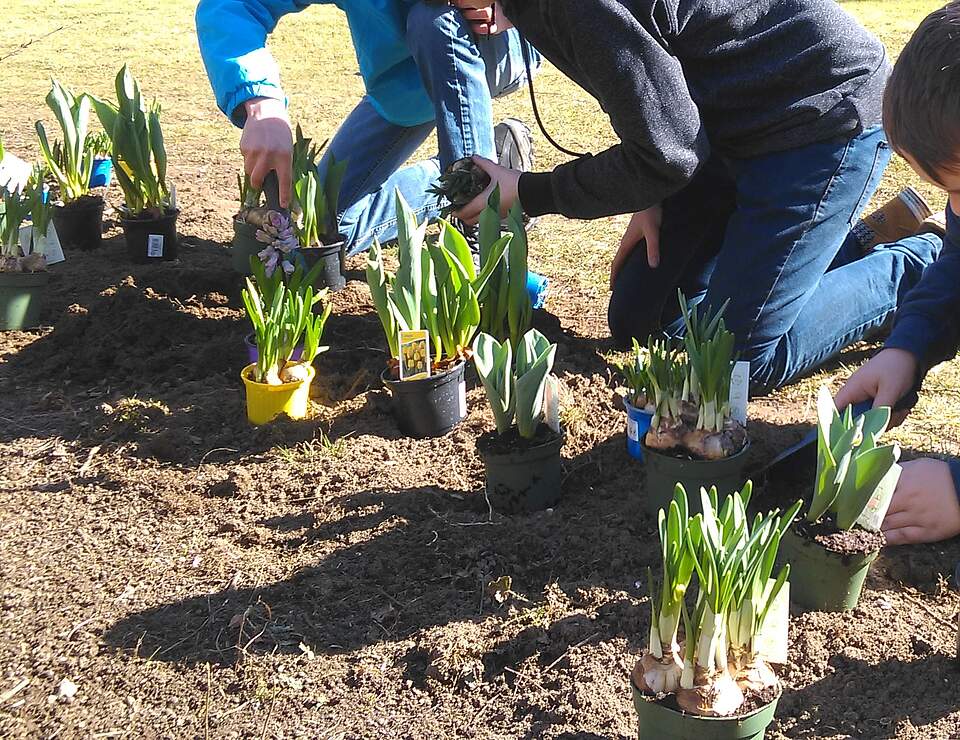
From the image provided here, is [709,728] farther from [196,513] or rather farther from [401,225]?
[401,225]

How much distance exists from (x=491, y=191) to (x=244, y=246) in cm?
126

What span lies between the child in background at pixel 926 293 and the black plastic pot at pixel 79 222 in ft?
9.59

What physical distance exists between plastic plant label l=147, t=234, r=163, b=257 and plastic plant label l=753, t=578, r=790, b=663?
9.55ft

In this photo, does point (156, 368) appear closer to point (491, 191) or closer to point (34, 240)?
point (34, 240)

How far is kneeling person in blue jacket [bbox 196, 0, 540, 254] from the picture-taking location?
3139mm

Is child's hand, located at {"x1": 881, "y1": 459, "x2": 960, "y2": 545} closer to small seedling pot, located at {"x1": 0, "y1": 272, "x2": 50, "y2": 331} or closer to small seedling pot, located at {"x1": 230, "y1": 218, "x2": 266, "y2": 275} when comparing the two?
small seedling pot, located at {"x1": 230, "y1": 218, "x2": 266, "y2": 275}

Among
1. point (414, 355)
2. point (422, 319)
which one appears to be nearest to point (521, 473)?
point (414, 355)

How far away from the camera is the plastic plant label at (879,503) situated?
1.88 m

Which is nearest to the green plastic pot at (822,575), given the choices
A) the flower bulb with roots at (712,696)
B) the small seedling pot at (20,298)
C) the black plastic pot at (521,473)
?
the flower bulb with roots at (712,696)

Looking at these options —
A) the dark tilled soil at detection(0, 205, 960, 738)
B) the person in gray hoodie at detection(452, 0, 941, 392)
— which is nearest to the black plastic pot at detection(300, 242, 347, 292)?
the dark tilled soil at detection(0, 205, 960, 738)

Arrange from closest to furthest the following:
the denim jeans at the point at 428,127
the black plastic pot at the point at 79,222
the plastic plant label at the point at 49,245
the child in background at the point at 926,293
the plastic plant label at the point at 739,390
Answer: the child in background at the point at 926,293 < the plastic plant label at the point at 739,390 < the denim jeans at the point at 428,127 < the plastic plant label at the point at 49,245 < the black plastic pot at the point at 79,222

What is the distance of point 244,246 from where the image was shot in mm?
3691

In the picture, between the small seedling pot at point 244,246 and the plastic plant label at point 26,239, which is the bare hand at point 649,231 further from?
the plastic plant label at point 26,239

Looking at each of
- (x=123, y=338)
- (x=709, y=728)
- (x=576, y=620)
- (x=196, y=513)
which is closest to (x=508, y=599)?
(x=576, y=620)
